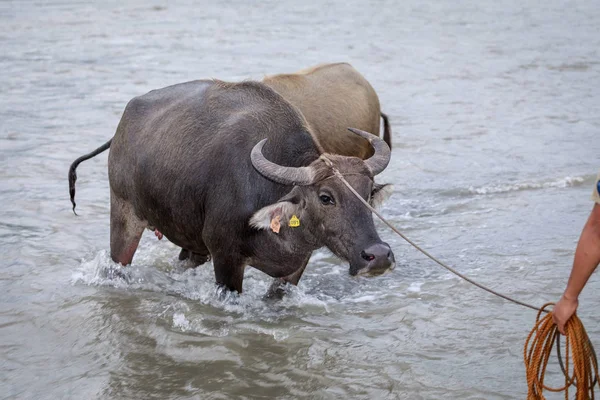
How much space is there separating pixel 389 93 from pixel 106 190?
5.71m

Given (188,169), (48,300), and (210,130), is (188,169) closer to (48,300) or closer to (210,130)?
(210,130)

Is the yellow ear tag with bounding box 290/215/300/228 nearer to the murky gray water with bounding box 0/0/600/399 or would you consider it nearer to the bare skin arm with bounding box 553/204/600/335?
the murky gray water with bounding box 0/0/600/399

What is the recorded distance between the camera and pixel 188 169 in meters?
5.68

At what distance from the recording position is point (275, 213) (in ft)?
17.1

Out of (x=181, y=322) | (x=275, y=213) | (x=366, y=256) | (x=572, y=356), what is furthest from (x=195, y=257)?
(x=572, y=356)

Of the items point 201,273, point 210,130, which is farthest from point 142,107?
point 201,273

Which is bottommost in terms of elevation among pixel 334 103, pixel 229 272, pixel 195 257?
pixel 195 257

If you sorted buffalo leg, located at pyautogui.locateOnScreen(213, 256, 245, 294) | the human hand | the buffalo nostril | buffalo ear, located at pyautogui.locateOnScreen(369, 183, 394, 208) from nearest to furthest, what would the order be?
the human hand
the buffalo nostril
buffalo ear, located at pyautogui.locateOnScreen(369, 183, 394, 208)
buffalo leg, located at pyautogui.locateOnScreen(213, 256, 245, 294)

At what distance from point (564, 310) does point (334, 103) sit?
13.1 feet

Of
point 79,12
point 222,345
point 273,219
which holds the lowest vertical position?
point 79,12

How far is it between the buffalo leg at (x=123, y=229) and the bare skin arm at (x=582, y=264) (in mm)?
3463

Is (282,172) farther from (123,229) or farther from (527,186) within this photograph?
(527,186)

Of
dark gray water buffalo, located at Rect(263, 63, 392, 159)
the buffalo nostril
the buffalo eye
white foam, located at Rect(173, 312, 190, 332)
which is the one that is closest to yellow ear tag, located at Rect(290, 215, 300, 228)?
the buffalo eye

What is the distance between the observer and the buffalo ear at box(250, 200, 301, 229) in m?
5.20
